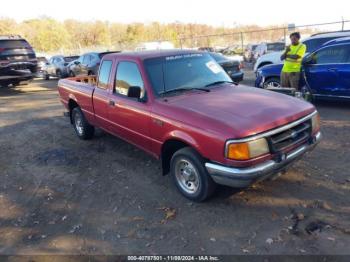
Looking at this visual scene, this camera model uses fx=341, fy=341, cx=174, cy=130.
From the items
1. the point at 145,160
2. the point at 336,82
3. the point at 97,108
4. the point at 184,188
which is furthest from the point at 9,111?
the point at 336,82

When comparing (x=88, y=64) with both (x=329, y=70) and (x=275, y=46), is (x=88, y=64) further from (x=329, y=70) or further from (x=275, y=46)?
(x=275, y=46)

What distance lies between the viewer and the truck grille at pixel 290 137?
3830 mm

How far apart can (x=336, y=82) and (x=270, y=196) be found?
500cm

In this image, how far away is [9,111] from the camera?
1195 cm

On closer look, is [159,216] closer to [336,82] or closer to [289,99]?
[289,99]

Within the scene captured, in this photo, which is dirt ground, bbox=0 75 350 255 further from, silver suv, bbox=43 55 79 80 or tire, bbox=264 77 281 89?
silver suv, bbox=43 55 79 80

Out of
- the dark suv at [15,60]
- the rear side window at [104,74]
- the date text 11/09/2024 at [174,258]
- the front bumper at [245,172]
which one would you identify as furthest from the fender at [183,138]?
the dark suv at [15,60]

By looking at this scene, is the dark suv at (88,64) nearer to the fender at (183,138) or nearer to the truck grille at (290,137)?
the fender at (183,138)

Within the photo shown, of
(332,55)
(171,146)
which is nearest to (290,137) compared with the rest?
(171,146)

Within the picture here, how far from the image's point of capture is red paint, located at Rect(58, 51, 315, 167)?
373 cm

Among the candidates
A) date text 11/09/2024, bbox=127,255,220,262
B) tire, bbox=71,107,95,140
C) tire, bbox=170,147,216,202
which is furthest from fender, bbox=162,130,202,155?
tire, bbox=71,107,95,140

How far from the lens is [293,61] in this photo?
851 cm

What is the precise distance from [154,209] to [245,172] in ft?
4.40

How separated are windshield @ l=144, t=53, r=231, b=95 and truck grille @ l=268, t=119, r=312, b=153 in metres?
1.51
